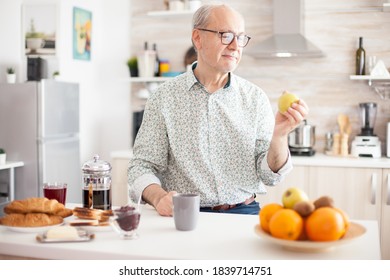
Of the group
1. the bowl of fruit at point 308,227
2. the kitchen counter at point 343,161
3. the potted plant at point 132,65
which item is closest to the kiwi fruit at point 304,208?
the bowl of fruit at point 308,227

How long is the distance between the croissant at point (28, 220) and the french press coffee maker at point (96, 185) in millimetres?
213

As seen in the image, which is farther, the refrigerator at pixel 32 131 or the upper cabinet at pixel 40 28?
the upper cabinet at pixel 40 28

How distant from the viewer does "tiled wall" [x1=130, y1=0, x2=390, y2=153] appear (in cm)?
382

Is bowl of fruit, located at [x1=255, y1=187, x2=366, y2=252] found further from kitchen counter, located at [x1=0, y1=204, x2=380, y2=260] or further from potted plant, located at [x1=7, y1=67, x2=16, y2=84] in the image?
potted plant, located at [x1=7, y1=67, x2=16, y2=84]

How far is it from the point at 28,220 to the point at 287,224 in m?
0.70

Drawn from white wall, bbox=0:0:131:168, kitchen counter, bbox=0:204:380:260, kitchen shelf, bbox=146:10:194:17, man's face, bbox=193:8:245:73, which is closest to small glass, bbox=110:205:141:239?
kitchen counter, bbox=0:204:380:260

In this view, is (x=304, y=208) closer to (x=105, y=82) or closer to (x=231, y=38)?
(x=231, y=38)

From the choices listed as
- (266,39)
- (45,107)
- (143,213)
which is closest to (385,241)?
(266,39)

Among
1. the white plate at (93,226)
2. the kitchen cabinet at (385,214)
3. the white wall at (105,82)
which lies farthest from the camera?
the white wall at (105,82)

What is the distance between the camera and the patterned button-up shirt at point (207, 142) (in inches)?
79.6

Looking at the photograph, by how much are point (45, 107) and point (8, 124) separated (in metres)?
0.29

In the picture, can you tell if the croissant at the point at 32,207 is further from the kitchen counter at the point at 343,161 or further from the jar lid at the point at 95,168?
the kitchen counter at the point at 343,161

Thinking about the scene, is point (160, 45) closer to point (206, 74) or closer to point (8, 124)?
point (8, 124)

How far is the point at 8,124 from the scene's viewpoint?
3.78m
